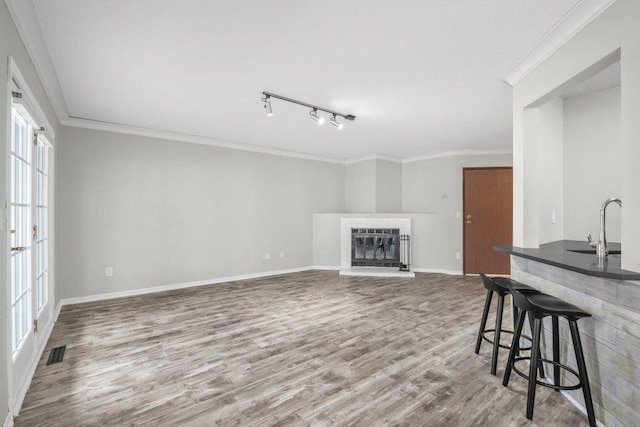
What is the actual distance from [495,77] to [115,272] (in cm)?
516

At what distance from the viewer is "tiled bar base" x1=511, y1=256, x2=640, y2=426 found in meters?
1.50

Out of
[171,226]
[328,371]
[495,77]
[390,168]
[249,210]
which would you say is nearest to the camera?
[328,371]

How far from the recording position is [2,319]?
1.61 m

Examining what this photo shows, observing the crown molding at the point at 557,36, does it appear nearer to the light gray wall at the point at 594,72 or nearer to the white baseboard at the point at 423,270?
the light gray wall at the point at 594,72

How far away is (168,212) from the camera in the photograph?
468 centimetres

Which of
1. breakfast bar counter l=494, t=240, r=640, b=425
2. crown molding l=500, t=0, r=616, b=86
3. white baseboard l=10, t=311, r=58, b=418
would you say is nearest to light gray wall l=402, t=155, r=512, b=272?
crown molding l=500, t=0, r=616, b=86

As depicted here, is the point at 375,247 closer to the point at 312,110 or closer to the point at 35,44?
the point at 312,110

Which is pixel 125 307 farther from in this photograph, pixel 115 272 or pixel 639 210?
pixel 639 210

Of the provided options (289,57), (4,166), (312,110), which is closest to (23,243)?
(4,166)

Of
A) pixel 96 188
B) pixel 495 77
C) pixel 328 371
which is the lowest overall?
pixel 328 371

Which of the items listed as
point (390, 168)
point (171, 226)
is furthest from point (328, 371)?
point (390, 168)

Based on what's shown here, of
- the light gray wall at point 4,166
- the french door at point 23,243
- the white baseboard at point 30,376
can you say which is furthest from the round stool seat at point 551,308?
the french door at point 23,243

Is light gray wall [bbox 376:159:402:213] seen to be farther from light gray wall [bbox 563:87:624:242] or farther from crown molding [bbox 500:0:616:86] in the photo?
crown molding [bbox 500:0:616:86]

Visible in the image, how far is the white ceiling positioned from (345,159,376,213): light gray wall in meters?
2.31
